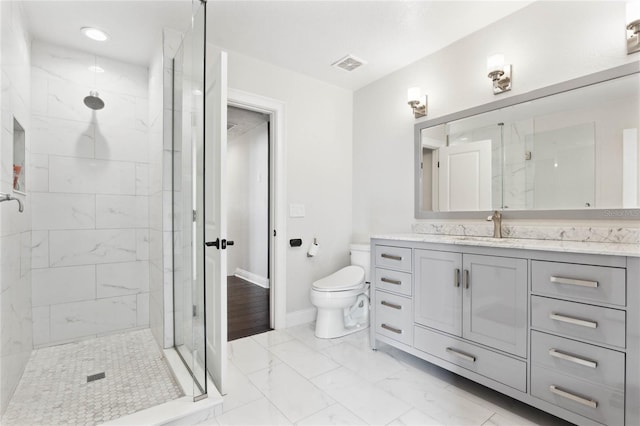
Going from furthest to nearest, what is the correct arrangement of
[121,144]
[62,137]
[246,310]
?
1. [246,310]
2. [121,144]
3. [62,137]

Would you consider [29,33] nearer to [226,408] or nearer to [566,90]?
[226,408]

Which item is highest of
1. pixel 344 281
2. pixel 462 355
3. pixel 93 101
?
pixel 93 101

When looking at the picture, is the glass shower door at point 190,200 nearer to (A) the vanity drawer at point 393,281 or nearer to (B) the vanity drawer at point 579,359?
(A) the vanity drawer at point 393,281

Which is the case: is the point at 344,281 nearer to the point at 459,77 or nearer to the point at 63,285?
the point at 459,77

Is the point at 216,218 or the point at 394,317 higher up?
the point at 216,218

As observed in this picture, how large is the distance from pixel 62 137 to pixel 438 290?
9.96ft

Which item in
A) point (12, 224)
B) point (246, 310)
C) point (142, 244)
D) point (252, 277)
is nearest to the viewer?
point (12, 224)

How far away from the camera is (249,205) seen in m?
4.62

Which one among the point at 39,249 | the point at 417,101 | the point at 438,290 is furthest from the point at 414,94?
the point at 39,249

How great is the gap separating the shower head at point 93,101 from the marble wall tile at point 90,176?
1.45ft

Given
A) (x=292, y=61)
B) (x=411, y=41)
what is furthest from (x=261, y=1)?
(x=411, y=41)

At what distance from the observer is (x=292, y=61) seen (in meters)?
2.75

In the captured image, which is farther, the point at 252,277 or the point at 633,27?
the point at 252,277

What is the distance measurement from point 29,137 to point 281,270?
2152mm
